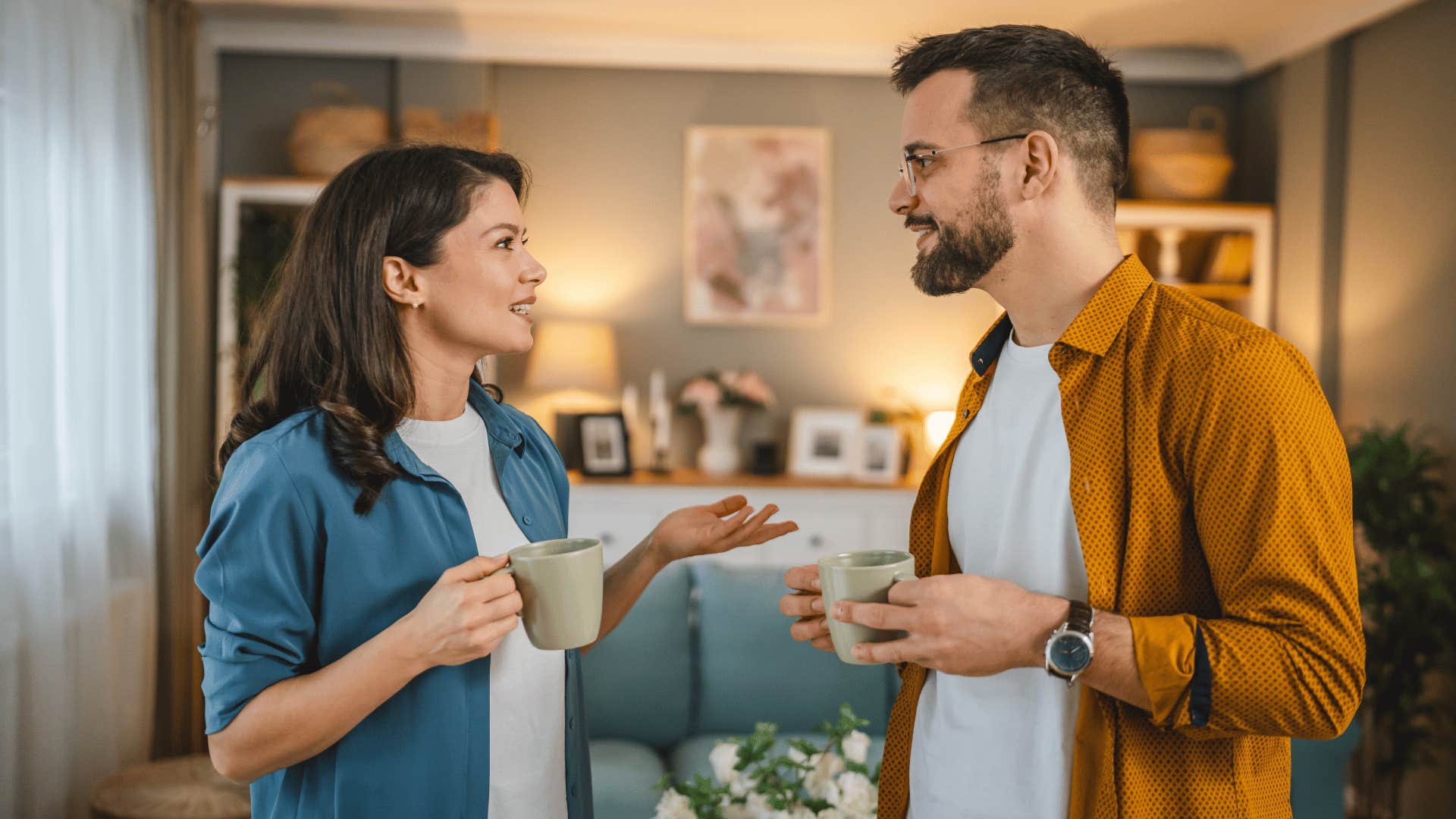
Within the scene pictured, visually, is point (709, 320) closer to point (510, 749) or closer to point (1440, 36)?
point (1440, 36)

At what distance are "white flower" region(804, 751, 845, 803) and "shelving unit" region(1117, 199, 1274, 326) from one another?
3.32 m

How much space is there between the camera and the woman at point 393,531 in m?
0.96

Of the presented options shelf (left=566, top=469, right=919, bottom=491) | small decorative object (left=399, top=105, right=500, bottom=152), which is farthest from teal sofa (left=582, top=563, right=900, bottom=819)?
small decorative object (left=399, top=105, right=500, bottom=152)

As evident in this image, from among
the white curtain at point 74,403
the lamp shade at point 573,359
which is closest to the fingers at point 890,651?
the white curtain at point 74,403

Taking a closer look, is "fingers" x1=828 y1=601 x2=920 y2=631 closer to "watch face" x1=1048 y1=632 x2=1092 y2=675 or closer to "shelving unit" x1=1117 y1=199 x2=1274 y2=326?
"watch face" x1=1048 y1=632 x2=1092 y2=675

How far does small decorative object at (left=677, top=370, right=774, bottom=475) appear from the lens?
4336 mm

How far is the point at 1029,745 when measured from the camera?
1059 millimetres

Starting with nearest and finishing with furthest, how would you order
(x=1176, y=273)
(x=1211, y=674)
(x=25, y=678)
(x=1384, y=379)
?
(x=1211, y=674) < (x=25, y=678) < (x=1384, y=379) < (x=1176, y=273)

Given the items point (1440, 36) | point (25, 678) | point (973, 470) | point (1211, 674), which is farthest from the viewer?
point (1440, 36)

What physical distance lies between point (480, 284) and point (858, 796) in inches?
33.4

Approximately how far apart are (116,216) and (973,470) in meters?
2.99

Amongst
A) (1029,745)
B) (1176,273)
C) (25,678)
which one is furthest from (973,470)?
(1176,273)

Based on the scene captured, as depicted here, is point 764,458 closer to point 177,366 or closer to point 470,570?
point 177,366

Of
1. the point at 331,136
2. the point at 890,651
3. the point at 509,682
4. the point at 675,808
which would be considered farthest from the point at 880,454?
the point at 890,651
